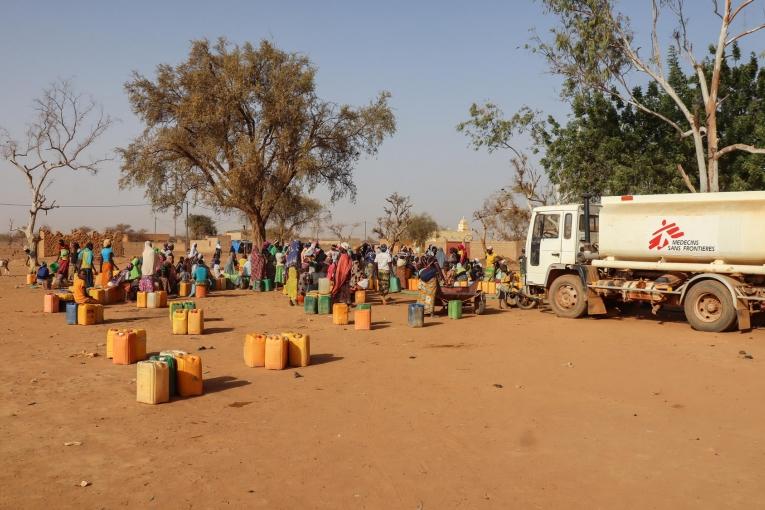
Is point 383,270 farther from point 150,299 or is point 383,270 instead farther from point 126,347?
point 126,347

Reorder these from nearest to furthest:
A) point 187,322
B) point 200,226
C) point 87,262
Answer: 1. point 187,322
2. point 87,262
3. point 200,226

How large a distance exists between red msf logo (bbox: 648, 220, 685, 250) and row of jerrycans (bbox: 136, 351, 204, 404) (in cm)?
985

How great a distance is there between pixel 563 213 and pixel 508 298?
125 inches

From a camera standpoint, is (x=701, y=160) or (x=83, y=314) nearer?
(x=83, y=314)

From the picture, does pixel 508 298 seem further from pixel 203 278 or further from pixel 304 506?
pixel 304 506

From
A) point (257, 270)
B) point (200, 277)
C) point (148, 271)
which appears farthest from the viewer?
point (257, 270)

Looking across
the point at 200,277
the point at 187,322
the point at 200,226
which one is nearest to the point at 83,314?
the point at 187,322

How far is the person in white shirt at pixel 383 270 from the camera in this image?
59.4 feet

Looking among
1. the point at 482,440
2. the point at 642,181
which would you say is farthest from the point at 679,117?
the point at 482,440

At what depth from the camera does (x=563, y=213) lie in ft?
49.1

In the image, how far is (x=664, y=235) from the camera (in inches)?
525

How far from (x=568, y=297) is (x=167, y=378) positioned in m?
10.3

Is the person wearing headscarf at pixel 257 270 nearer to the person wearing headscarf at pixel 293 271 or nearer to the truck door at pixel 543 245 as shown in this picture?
the person wearing headscarf at pixel 293 271

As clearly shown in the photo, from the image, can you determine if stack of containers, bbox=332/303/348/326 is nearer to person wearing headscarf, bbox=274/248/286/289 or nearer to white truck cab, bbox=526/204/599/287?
white truck cab, bbox=526/204/599/287
